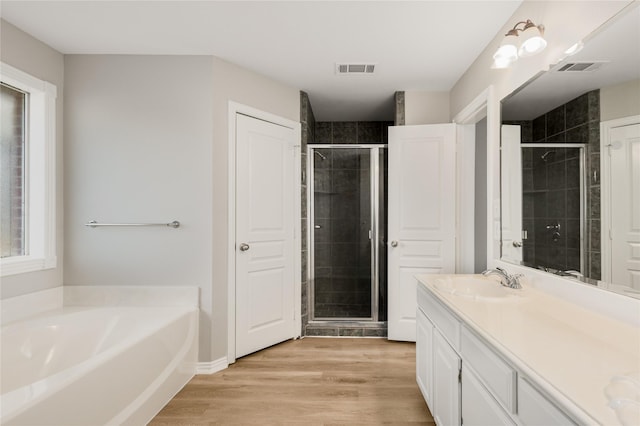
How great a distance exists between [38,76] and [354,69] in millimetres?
2360

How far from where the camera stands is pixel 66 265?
2549mm

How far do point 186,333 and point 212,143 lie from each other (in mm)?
1439

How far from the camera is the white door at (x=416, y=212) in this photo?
2967mm

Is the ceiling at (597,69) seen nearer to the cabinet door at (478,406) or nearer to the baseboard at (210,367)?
the cabinet door at (478,406)

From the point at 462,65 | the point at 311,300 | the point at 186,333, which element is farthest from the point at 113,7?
the point at 311,300

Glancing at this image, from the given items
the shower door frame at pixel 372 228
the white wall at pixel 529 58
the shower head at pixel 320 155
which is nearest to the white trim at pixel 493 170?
the white wall at pixel 529 58

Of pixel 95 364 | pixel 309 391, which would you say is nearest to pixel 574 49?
pixel 309 391

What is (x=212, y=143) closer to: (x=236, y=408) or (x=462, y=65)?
(x=236, y=408)

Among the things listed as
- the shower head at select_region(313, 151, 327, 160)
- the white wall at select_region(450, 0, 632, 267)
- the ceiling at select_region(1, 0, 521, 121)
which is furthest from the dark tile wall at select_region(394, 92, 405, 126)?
the shower head at select_region(313, 151, 327, 160)

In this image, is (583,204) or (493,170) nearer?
(583,204)

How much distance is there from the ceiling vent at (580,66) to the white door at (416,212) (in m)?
1.42

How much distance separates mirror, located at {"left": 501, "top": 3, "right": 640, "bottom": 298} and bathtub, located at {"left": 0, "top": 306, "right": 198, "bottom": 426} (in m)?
2.20

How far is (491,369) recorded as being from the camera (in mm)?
1118

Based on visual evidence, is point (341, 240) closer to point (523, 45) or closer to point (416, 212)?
point (416, 212)
